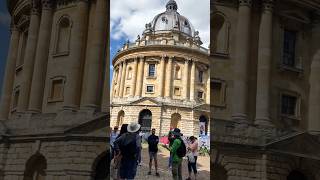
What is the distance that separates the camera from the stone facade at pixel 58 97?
1.12m

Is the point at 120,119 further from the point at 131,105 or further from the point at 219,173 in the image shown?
the point at 219,173

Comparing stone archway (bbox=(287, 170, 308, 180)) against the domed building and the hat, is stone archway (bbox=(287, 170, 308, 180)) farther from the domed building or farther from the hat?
the hat

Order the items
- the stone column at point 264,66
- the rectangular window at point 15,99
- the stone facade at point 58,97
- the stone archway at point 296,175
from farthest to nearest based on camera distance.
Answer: the stone column at point 264,66 → the stone archway at point 296,175 → the rectangular window at point 15,99 → the stone facade at point 58,97

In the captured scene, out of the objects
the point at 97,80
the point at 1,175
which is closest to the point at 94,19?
the point at 97,80

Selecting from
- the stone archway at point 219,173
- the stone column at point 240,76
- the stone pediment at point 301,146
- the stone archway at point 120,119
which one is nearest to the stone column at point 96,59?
the stone archway at point 120,119

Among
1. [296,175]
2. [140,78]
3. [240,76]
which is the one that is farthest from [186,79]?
[296,175]

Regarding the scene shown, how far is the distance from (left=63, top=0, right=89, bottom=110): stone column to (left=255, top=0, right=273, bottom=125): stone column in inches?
28.7

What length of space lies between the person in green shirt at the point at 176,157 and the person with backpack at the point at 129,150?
2.9 inches

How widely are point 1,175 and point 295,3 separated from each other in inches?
63.8

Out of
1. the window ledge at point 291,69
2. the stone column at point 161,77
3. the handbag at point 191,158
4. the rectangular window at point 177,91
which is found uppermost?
the window ledge at point 291,69

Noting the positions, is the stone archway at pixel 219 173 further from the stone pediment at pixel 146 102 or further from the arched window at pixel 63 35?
the arched window at pixel 63 35

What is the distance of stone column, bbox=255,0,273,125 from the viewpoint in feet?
6.19

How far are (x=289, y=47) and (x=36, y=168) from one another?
1632mm

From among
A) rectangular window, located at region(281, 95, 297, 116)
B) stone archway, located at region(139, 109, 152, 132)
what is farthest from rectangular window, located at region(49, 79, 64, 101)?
rectangular window, located at region(281, 95, 297, 116)
